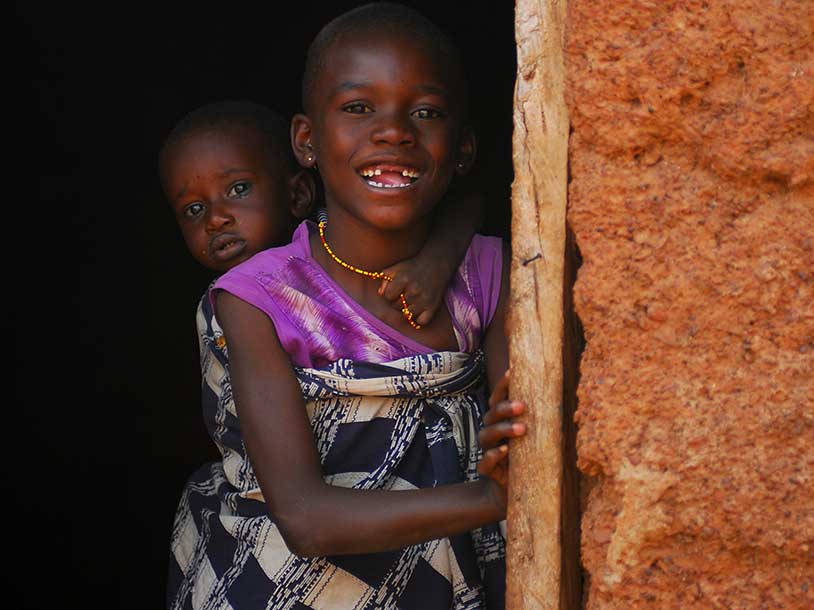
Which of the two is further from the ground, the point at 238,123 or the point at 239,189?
the point at 238,123

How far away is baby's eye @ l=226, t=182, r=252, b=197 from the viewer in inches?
107

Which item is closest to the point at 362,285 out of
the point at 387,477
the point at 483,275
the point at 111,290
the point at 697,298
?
the point at 483,275

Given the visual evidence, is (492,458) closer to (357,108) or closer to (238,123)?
(357,108)

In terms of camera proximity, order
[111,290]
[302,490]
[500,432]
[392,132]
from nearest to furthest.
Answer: [500,432], [302,490], [392,132], [111,290]

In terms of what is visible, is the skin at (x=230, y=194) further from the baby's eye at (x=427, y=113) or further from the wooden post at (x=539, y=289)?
the wooden post at (x=539, y=289)

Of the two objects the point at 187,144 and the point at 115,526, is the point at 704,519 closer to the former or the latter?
the point at 187,144

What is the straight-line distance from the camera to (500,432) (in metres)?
1.66

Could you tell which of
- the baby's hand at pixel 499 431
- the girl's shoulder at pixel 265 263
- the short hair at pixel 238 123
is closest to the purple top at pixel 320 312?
the girl's shoulder at pixel 265 263

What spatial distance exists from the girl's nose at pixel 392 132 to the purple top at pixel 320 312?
0.92 feet

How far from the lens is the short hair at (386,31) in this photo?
215cm

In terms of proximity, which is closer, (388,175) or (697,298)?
(697,298)

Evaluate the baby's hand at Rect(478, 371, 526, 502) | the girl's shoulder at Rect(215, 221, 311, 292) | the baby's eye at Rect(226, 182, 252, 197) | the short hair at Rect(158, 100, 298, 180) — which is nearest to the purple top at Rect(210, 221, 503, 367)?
the girl's shoulder at Rect(215, 221, 311, 292)

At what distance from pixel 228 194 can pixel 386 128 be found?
0.75 m

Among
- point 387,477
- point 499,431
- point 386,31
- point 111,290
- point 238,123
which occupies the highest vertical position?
point 386,31
